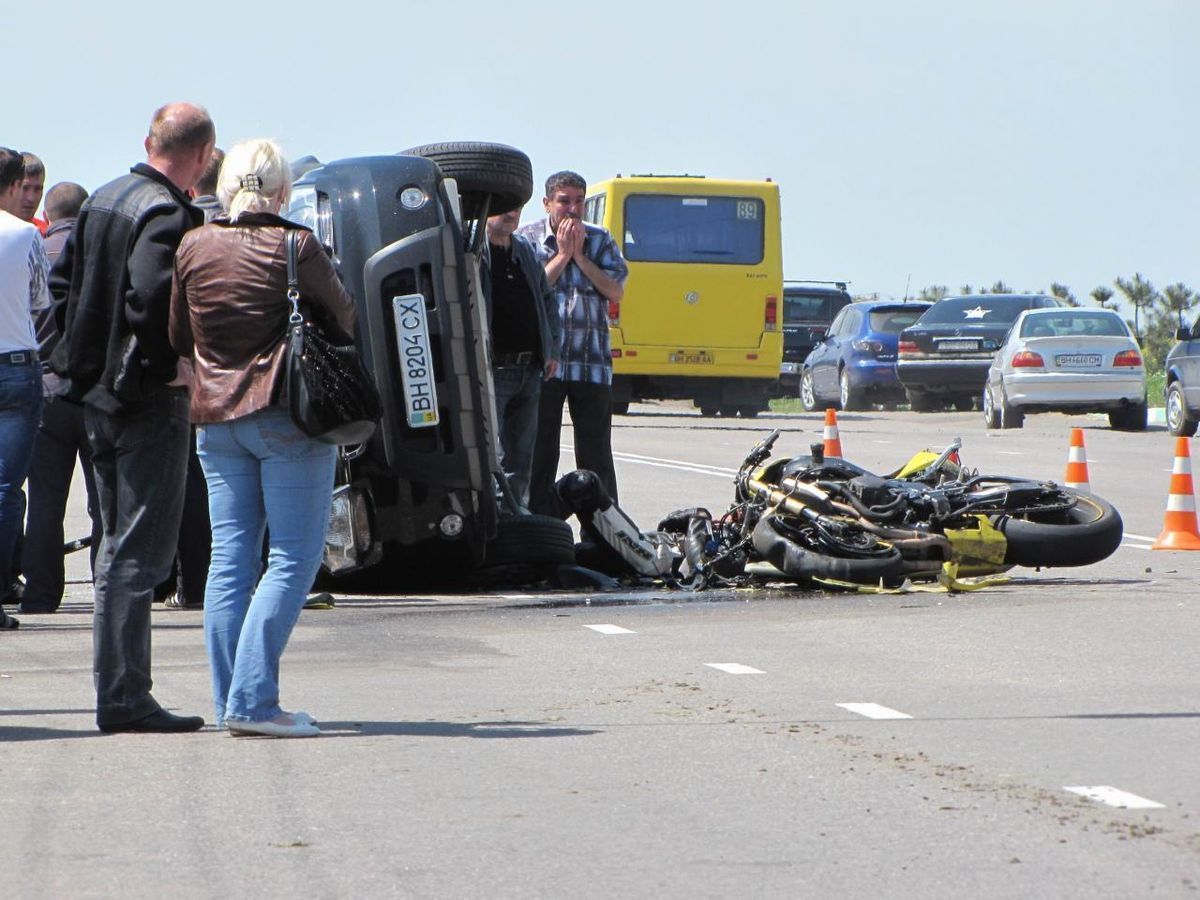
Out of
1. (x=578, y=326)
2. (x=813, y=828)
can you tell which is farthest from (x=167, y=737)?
(x=578, y=326)

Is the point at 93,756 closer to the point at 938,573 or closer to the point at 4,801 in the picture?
the point at 4,801

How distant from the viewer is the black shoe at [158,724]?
672cm

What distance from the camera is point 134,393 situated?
673 cm

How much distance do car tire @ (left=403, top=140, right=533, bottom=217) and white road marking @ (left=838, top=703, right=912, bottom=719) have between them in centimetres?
418

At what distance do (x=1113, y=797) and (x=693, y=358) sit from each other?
25.1 m

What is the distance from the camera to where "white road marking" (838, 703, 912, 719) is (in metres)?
6.93

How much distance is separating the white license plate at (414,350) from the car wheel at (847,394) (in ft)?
85.8

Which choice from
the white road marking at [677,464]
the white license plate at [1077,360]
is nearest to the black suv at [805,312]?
the white license plate at [1077,360]

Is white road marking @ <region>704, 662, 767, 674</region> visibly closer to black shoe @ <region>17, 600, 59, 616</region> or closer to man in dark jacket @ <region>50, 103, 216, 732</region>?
man in dark jacket @ <region>50, 103, 216, 732</region>

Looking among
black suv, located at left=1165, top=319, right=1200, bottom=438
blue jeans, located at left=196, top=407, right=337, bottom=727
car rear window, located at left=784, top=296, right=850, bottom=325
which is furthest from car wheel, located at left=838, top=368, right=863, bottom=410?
blue jeans, located at left=196, top=407, right=337, bottom=727

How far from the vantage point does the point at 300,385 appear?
20.9 feet

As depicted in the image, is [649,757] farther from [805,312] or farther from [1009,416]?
[805,312]

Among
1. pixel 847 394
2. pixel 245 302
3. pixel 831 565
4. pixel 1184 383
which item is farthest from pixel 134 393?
pixel 847 394

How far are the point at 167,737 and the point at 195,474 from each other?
3.58 metres
